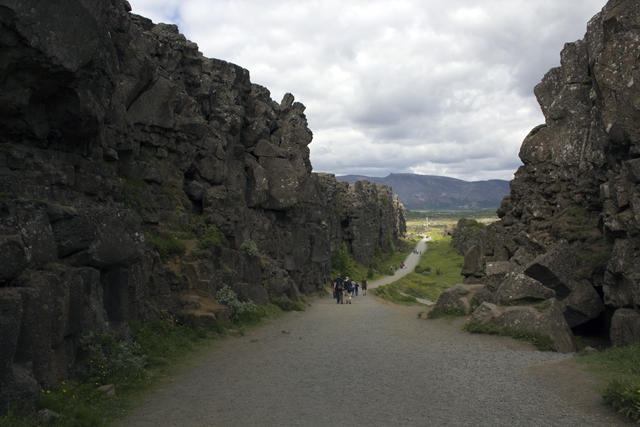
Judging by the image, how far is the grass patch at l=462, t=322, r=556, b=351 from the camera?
55.0 ft

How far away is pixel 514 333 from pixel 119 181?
15.4m

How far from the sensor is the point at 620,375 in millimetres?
11992

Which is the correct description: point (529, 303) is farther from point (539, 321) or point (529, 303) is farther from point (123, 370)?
point (123, 370)

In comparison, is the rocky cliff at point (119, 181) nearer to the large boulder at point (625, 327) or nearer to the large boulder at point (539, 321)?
the large boulder at point (539, 321)

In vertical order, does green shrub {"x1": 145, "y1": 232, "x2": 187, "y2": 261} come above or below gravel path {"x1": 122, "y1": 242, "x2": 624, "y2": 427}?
above

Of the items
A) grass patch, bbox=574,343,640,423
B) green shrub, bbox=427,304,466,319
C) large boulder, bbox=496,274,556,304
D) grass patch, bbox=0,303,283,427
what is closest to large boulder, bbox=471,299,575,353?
large boulder, bbox=496,274,556,304

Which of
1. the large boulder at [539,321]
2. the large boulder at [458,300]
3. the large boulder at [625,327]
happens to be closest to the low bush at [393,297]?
the large boulder at [458,300]

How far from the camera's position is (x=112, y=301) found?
45.8 feet

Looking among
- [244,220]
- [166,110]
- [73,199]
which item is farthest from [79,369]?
[244,220]

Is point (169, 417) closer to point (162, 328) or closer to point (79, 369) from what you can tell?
point (79, 369)

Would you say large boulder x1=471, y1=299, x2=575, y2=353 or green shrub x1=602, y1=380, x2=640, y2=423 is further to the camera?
large boulder x1=471, y1=299, x2=575, y2=353

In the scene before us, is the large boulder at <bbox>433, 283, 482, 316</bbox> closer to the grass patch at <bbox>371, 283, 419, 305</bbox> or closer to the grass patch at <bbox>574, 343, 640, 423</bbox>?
the grass patch at <bbox>574, 343, 640, 423</bbox>

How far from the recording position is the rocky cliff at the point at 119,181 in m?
9.91

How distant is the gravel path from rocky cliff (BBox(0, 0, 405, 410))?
290 cm
